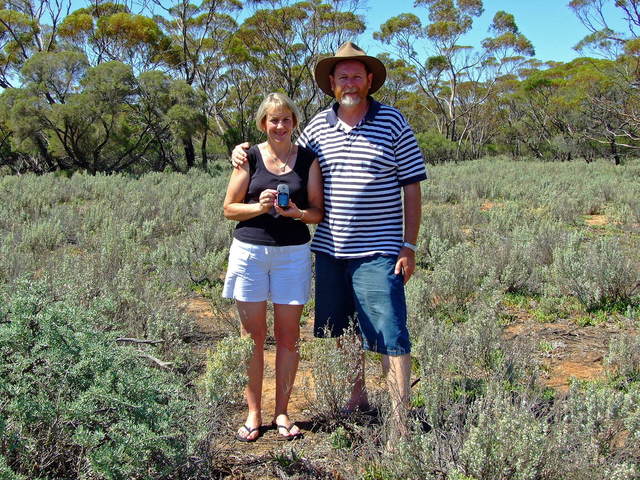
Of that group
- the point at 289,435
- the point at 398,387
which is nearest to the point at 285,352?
Answer: the point at 289,435

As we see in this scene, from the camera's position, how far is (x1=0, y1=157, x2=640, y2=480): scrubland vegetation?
2092 mm

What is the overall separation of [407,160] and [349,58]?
0.59 metres

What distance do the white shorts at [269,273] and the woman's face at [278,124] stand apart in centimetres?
56

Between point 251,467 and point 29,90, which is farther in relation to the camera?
point 29,90

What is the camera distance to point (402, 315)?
111 inches

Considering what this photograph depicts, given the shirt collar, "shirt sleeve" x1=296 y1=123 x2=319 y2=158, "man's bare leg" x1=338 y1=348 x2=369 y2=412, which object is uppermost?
the shirt collar

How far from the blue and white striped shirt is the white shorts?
0.21 meters

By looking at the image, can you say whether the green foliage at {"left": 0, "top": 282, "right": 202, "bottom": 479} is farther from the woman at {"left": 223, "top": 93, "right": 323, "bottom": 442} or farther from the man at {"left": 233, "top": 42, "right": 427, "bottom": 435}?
the man at {"left": 233, "top": 42, "right": 427, "bottom": 435}

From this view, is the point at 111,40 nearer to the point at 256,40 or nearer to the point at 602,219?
the point at 256,40

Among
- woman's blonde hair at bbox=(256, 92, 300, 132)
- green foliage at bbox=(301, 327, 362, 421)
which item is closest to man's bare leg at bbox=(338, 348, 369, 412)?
green foliage at bbox=(301, 327, 362, 421)

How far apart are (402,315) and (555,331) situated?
7.72 ft

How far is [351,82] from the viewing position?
2.89 m

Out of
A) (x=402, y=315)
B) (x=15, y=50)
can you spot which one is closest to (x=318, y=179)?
(x=402, y=315)

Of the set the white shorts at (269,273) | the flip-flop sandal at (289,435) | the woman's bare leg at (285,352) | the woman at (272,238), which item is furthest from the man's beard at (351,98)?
the flip-flop sandal at (289,435)
